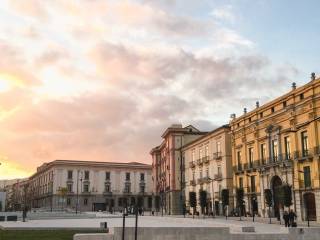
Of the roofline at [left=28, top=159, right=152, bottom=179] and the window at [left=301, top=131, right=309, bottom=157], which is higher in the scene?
the roofline at [left=28, top=159, right=152, bottom=179]

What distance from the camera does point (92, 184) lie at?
115688mm

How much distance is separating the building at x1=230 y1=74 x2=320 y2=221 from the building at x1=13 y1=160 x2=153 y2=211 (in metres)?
57.4

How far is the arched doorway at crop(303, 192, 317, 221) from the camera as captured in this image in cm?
4169

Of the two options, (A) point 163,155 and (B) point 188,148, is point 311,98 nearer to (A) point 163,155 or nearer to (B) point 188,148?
(B) point 188,148

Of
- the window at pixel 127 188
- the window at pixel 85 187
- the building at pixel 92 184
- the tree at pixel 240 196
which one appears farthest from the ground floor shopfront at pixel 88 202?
the tree at pixel 240 196

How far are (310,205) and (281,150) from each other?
7.28 meters

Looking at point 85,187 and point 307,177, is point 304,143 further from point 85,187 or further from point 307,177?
point 85,187

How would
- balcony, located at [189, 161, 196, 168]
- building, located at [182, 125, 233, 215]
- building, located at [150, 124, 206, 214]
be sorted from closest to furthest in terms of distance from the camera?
building, located at [182, 125, 233, 215]
balcony, located at [189, 161, 196, 168]
building, located at [150, 124, 206, 214]

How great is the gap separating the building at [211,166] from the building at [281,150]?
3.13m

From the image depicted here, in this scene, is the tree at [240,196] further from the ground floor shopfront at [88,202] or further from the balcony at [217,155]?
the ground floor shopfront at [88,202]

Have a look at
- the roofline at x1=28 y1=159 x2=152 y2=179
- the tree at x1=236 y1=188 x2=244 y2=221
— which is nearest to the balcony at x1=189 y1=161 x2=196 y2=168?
the tree at x1=236 y1=188 x2=244 y2=221

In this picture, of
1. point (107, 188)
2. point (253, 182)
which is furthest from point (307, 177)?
point (107, 188)

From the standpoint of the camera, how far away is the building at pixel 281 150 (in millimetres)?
41781

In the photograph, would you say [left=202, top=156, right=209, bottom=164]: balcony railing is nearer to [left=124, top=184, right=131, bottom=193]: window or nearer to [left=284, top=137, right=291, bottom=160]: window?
[left=284, top=137, right=291, bottom=160]: window
